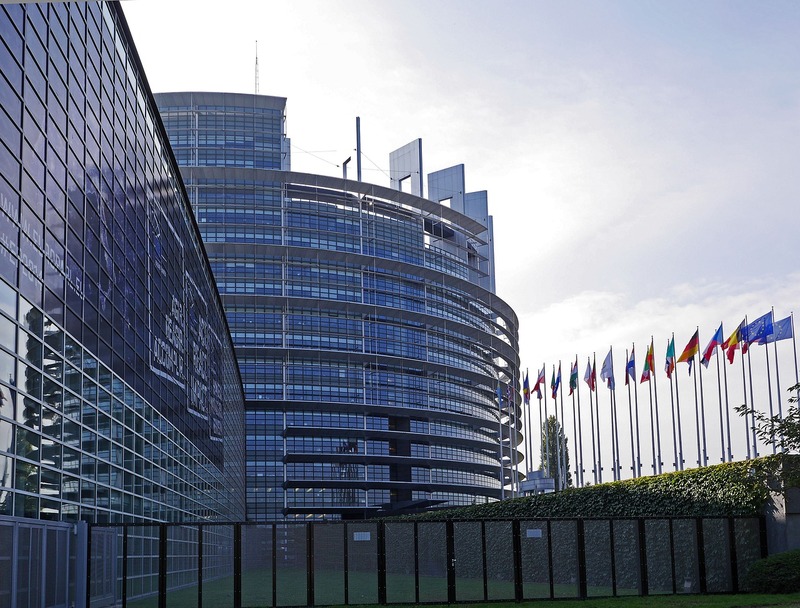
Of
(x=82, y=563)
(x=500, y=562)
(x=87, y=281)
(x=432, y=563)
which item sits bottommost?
(x=500, y=562)

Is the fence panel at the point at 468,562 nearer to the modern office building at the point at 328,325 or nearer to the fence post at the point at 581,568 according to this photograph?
the fence post at the point at 581,568

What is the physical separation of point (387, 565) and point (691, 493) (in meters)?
10.9

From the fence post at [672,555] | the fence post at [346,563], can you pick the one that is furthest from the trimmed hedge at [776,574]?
the fence post at [346,563]

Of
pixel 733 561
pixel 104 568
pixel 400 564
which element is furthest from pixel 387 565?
pixel 733 561

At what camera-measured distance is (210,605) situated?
87.6ft

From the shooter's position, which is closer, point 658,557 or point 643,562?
point 643,562

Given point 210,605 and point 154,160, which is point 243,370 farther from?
point 210,605

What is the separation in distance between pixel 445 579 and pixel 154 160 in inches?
780

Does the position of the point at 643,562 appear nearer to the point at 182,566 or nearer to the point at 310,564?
the point at 310,564

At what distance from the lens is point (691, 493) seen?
3194cm

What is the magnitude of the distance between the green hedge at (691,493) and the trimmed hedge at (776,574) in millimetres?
2106

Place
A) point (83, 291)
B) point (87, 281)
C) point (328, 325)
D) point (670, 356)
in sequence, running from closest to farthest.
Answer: point (83, 291) < point (87, 281) < point (670, 356) < point (328, 325)

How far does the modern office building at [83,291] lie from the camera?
20172 millimetres

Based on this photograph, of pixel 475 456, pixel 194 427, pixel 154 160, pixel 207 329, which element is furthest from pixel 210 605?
pixel 475 456
